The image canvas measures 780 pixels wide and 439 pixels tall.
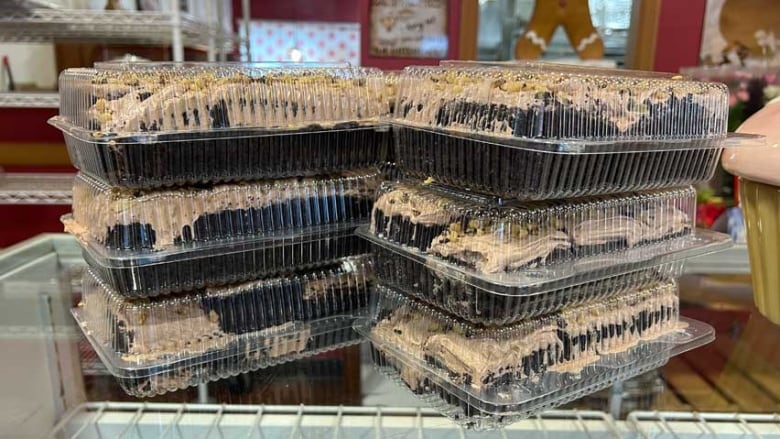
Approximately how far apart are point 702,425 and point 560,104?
21.7 inches

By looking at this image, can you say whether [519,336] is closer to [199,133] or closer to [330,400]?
[330,400]

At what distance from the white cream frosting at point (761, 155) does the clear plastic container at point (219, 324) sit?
641mm

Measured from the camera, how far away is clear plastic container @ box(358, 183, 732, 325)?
779mm

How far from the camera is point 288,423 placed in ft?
2.79

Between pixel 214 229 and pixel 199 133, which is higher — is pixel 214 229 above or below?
below

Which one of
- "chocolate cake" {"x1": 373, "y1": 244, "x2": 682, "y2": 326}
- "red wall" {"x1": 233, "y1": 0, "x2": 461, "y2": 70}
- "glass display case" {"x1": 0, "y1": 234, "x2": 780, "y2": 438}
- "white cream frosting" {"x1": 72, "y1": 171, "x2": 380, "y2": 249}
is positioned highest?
"red wall" {"x1": 233, "y1": 0, "x2": 461, "y2": 70}

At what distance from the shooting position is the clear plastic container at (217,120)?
2.72 feet

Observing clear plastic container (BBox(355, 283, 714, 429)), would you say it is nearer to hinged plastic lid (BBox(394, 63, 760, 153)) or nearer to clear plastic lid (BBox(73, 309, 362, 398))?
clear plastic lid (BBox(73, 309, 362, 398))

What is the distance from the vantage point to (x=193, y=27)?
5.41 ft

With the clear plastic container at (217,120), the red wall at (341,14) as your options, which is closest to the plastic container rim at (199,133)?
the clear plastic container at (217,120)

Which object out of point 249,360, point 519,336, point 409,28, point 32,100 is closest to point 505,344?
point 519,336

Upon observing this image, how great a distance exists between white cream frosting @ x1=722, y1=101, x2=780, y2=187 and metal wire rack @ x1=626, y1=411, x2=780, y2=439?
0.36 meters

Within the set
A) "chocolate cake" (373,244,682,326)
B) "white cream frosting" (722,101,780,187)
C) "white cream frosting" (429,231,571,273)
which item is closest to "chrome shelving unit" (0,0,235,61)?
"chocolate cake" (373,244,682,326)

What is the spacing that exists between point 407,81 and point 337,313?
45 centimetres
